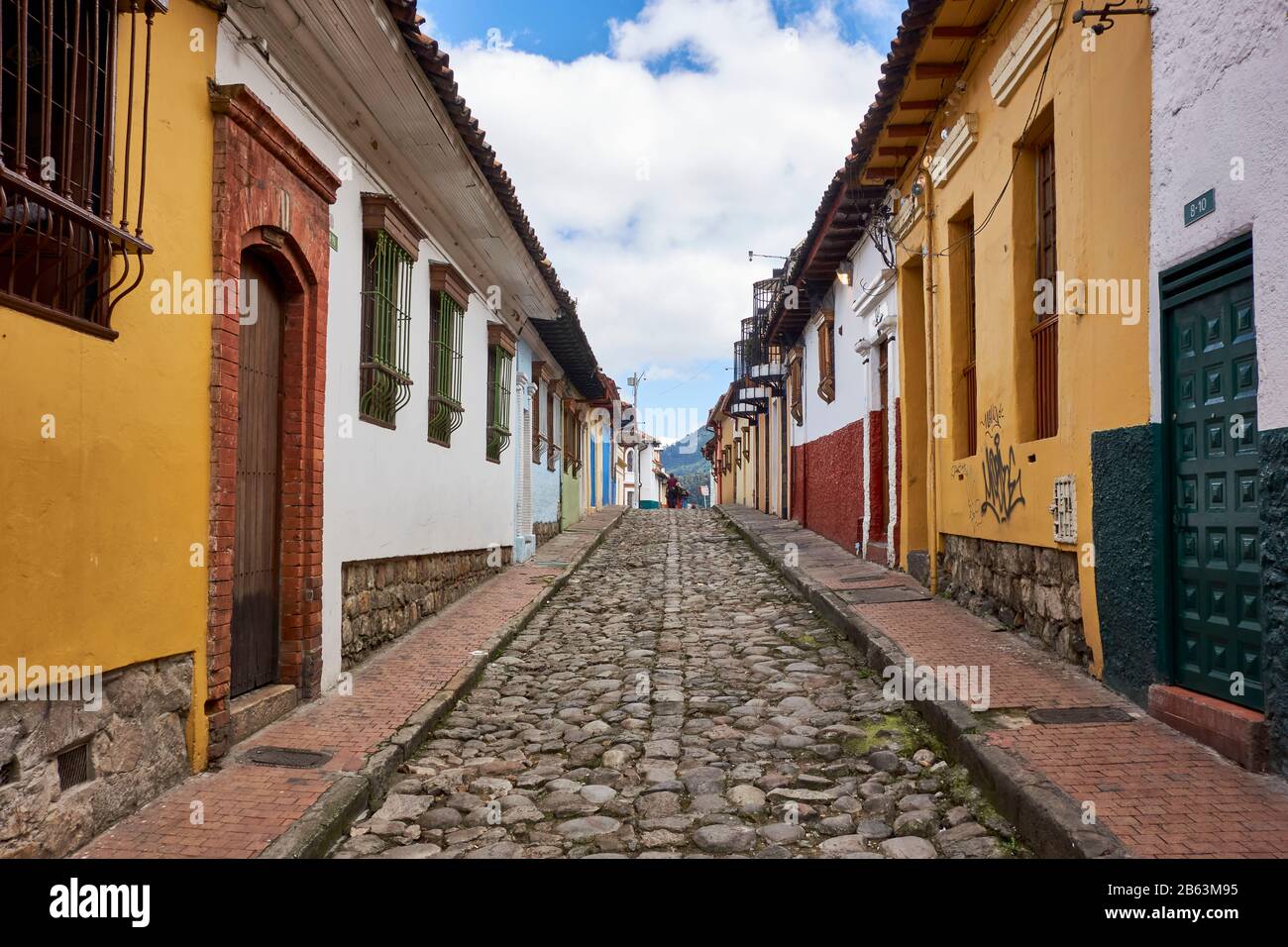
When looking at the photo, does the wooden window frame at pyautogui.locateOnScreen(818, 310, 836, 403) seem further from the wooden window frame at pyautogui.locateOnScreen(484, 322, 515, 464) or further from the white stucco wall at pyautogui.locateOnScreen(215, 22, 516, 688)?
the white stucco wall at pyautogui.locateOnScreen(215, 22, 516, 688)

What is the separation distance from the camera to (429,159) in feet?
23.5

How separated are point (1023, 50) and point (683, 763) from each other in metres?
5.06

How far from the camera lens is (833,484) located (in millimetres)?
13680

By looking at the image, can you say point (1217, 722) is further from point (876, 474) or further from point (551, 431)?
point (551, 431)

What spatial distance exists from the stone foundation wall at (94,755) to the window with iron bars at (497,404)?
22.8 ft

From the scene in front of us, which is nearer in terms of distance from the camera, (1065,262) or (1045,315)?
(1065,262)

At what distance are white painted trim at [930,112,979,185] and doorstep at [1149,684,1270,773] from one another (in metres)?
4.72

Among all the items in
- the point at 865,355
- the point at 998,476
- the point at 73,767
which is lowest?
the point at 73,767

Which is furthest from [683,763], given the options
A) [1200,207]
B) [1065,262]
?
[1065,262]

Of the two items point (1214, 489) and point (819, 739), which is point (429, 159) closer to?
point (819, 739)

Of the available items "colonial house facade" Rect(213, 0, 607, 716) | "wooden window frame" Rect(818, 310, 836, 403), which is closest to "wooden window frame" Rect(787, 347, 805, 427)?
"wooden window frame" Rect(818, 310, 836, 403)

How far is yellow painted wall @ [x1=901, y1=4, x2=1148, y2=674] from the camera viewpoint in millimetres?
4797

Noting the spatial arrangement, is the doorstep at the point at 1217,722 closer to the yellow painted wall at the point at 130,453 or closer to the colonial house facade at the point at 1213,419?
the colonial house facade at the point at 1213,419

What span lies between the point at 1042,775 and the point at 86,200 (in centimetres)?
433
